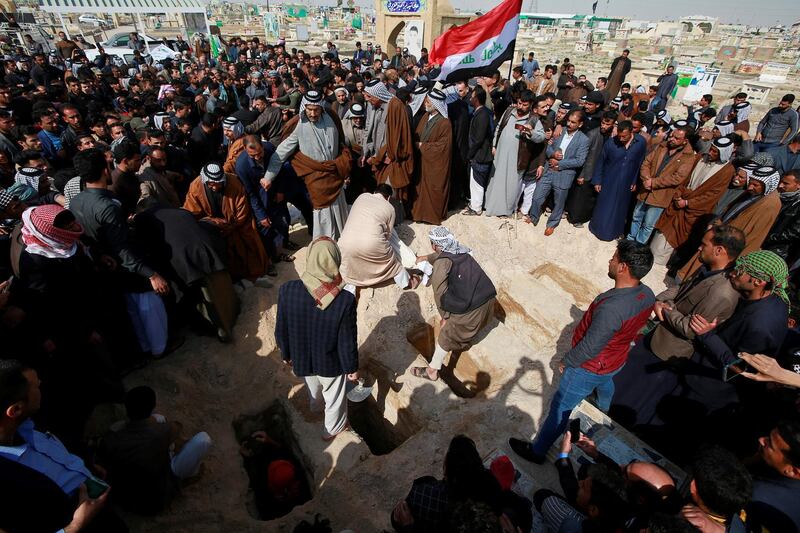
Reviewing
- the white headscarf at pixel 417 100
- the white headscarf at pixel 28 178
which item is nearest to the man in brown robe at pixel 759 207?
the white headscarf at pixel 417 100

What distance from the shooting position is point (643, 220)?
548cm

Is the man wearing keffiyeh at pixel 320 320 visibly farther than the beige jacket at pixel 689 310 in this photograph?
No

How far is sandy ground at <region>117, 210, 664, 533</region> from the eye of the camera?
2838mm

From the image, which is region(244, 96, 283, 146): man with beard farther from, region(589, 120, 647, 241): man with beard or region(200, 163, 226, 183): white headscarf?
region(589, 120, 647, 241): man with beard

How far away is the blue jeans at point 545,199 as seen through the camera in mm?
5523

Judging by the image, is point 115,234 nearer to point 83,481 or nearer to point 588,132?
point 83,481

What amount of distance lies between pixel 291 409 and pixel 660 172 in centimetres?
532

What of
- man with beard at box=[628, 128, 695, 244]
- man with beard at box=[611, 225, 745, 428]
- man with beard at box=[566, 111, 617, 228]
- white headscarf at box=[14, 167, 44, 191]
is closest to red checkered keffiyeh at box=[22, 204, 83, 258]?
white headscarf at box=[14, 167, 44, 191]

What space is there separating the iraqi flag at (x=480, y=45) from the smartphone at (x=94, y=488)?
5715 millimetres

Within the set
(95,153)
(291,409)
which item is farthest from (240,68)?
(291,409)

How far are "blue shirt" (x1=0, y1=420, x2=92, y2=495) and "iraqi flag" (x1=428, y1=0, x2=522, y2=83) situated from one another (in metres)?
5.69

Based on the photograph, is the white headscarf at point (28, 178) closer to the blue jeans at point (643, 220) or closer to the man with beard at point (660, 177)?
the man with beard at point (660, 177)

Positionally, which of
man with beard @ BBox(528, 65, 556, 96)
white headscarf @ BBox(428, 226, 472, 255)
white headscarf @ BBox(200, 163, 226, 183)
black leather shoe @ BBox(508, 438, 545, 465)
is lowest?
black leather shoe @ BBox(508, 438, 545, 465)

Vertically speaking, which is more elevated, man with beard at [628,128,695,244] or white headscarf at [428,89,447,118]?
white headscarf at [428,89,447,118]
